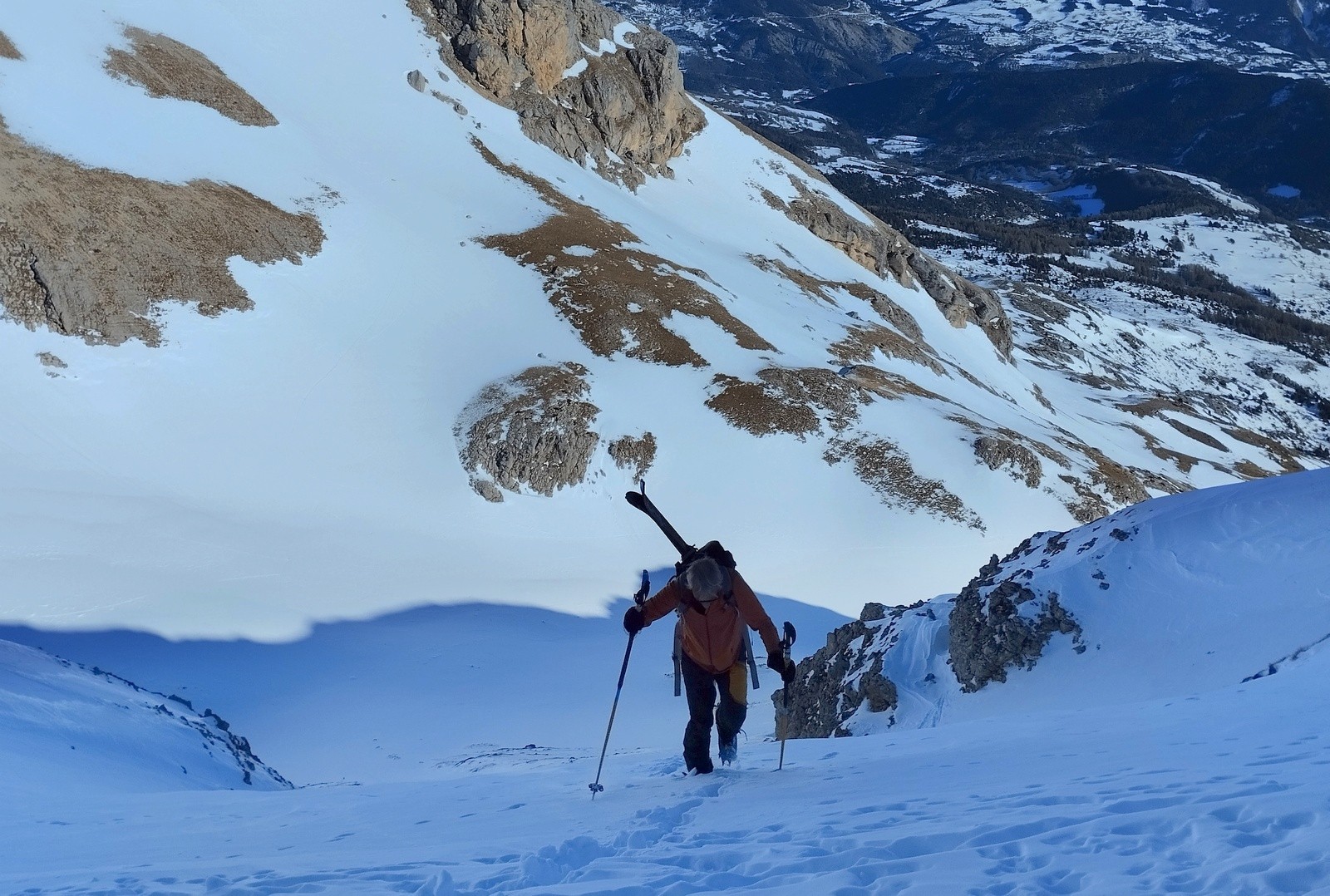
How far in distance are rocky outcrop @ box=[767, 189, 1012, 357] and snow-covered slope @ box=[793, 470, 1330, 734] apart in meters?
51.2

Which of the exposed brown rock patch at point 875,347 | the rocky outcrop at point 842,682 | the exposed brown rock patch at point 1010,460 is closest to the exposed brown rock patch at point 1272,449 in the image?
A: the exposed brown rock patch at point 875,347

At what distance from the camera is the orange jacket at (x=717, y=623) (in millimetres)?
7371

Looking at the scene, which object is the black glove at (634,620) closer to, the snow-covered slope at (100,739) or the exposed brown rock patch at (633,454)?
the snow-covered slope at (100,739)

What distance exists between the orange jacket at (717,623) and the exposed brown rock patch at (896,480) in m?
22.4

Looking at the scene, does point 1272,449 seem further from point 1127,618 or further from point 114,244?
point 114,244

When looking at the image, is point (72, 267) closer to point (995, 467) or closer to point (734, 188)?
point (995, 467)

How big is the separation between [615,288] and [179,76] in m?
22.5

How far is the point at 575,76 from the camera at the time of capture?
5975 centimetres

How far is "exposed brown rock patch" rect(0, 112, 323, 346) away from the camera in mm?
27250

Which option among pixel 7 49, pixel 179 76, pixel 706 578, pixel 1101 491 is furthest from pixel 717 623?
pixel 179 76

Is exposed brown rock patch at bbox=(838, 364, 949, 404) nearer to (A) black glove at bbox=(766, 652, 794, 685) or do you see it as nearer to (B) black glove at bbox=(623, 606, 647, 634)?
(A) black glove at bbox=(766, 652, 794, 685)

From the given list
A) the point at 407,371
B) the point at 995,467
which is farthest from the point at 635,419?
the point at 995,467

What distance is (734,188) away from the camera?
6275 centimetres

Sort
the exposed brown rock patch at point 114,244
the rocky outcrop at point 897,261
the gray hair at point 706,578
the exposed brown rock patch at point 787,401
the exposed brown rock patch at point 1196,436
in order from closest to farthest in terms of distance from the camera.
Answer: the gray hair at point 706,578 < the exposed brown rock patch at point 114,244 < the exposed brown rock patch at point 787,401 < the exposed brown rock patch at point 1196,436 < the rocky outcrop at point 897,261
